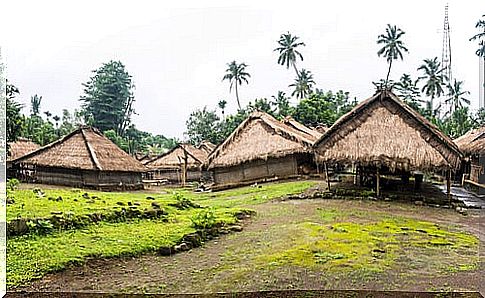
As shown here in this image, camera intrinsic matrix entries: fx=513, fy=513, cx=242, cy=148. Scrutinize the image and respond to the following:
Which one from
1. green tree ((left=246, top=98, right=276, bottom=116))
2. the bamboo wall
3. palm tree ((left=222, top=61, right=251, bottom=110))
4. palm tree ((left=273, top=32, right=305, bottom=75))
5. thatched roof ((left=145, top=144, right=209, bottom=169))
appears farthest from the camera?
palm tree ((left=222, top=61, right=251, bottom=110))

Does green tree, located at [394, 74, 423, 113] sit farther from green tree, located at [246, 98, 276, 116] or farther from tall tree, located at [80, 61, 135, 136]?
tall tree, located at [80, 61, 135, 136]

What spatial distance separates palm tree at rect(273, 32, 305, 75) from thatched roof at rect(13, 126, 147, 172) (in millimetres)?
18842

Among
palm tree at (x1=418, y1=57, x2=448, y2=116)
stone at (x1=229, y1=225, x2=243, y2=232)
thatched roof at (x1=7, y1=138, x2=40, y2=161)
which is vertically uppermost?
palm tree at (x1=418, y1=57, x2=448, y2=116)

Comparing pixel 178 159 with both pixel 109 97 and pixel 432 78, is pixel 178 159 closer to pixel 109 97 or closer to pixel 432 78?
pixel 109 97

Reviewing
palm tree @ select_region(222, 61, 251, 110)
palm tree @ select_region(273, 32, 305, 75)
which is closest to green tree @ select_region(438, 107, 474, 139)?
palm tree @ select_region(273, 32, 305, 75)

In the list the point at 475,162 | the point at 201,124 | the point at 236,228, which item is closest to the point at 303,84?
the point at 201,124

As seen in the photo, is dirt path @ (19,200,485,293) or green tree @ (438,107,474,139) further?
green tree @ (438,107,474,139)

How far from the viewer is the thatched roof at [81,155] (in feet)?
51.4

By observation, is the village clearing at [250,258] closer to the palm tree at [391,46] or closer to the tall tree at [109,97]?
the tall tree at [109,97]

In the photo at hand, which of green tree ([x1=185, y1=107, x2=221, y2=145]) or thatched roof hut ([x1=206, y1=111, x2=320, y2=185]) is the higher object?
green tree ([x1=185, y1=107, x2=221, y2=145])

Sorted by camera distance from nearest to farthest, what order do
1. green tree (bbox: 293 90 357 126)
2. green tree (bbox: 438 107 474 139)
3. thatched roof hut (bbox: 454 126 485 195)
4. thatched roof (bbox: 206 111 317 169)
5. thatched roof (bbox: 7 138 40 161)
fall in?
thatched roof hut (bbox: 454 126 485 195) → thatched roof (bbox: 206 111 317 169) → thatched roof (bbox: 7 138 40 161) → green tree (bbox: 293 90 357 126) → green tree (bbox: 438 107 474 139)

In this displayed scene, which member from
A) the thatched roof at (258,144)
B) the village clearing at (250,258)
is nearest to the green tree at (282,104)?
the thatched roof at (258,144)

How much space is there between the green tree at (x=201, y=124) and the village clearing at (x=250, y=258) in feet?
84.9

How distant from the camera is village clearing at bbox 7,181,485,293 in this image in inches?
173
